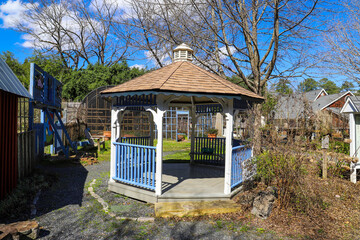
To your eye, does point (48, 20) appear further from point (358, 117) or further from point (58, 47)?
point (358, 117)

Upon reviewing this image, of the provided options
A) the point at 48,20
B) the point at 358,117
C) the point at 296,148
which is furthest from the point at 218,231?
the point at 48,20

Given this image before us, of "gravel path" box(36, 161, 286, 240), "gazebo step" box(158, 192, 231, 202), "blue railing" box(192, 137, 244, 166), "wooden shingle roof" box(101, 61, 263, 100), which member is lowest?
"gravel path" box(36, 161, 286, 240)

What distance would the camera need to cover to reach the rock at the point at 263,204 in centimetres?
490

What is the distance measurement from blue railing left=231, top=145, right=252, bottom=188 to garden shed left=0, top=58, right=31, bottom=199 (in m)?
5.13

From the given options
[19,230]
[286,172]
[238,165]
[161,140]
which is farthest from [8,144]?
[286,172]

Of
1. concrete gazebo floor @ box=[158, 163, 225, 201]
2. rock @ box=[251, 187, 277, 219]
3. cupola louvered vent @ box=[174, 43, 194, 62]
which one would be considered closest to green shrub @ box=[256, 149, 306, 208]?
rock @ box=[251, 187, 277, 219]

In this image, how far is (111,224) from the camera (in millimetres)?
4625

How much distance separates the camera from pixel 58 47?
3231 cm

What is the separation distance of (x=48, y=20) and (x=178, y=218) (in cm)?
3324

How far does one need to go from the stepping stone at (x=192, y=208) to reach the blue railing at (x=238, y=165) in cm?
77

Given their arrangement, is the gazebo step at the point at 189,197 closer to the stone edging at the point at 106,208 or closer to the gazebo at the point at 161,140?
the gazebo at the point at 161,140

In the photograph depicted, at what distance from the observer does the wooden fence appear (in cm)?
660

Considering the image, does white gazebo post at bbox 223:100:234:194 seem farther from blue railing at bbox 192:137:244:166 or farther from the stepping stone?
blue railing at bbox 192:137:244:166

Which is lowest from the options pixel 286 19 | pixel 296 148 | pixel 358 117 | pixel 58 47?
pixel 296 148
